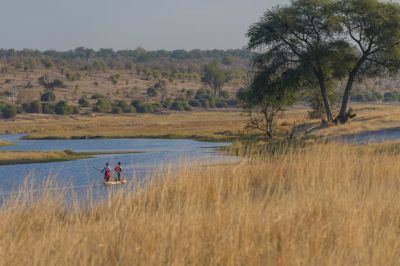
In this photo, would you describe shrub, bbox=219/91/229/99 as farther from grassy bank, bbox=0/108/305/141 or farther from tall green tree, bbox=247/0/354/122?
tall green tree, bbox=247/0/354/122

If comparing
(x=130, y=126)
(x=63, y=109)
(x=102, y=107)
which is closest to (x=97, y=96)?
(x=102, y=107)

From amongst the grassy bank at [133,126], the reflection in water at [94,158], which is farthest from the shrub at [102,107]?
the reflection in water at [94,158]

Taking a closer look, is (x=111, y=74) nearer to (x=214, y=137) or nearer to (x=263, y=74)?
(x=214, y=137)

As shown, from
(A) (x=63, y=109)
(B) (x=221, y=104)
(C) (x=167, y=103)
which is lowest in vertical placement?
(B) (x=221, y=104)

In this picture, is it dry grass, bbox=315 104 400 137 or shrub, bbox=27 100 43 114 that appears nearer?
dry grass, bbox=315 104 400 137

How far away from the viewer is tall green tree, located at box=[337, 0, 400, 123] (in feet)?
136

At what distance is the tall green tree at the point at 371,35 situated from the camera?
41.5 metres

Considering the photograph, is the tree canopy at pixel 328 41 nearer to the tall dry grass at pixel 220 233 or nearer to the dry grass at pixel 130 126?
the dry grass at pixel 130 126

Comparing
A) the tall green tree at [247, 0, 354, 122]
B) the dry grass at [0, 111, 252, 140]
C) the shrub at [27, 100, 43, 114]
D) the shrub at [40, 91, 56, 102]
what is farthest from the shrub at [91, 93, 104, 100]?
the tall green tree at [247, 0, 354, 122]

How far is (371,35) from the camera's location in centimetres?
4225

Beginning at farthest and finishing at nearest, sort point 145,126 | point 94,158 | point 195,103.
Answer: point 195,103
point 145,126
point 94,158

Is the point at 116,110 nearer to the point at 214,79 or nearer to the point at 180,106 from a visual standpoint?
the point at 180,106

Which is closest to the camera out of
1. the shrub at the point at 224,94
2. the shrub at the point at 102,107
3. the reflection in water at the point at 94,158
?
the reflection in water at the point at 94,158

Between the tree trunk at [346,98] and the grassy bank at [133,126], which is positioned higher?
the tree trunk at [346,98]
